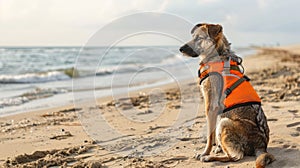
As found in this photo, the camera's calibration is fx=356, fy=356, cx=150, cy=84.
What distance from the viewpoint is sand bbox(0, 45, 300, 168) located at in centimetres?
518

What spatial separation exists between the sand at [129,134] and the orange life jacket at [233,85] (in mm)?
796

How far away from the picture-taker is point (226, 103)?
16.6ft

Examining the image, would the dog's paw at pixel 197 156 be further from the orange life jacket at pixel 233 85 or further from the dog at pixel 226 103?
the orange life jacket at pixel 233 85

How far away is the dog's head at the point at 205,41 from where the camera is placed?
5484 millimetres

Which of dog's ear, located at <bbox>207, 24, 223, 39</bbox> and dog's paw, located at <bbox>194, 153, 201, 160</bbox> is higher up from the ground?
dog's ear, located at <bbox>207, 24, 223, 39</bbox>

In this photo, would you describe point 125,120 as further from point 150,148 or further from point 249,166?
point 249,166

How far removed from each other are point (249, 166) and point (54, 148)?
3182 millimetres

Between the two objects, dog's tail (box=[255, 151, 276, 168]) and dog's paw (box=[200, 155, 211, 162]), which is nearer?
dog's tail (box=[255, 151, 276, 168])

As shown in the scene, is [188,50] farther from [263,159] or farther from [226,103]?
[263,159]

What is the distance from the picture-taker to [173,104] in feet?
32.0

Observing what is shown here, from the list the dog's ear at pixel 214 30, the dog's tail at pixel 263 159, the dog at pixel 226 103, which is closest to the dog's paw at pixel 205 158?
the dog at pixel 226 103

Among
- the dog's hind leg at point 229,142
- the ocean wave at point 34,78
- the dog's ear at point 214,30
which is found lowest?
the dog's hind leg at point 229,142

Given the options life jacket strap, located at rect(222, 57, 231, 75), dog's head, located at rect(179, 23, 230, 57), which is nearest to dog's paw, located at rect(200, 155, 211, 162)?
life jacket strap, located at rect(222, 57, 231, 75)

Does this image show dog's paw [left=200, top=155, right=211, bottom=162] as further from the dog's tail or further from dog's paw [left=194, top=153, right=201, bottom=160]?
the dog's tail
